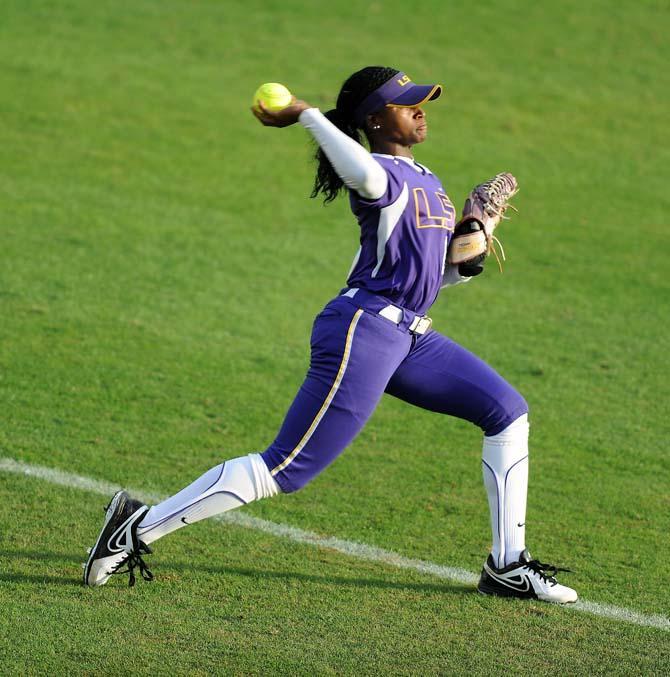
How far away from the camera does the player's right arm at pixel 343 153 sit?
4.30 meters

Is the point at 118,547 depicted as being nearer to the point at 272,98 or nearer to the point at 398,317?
the point at 398,317

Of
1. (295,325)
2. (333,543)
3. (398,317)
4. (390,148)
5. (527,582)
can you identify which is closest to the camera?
(398,317)

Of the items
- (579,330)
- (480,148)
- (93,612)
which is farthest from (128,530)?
(480,148)

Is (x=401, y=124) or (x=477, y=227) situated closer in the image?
(x=401, y=124)

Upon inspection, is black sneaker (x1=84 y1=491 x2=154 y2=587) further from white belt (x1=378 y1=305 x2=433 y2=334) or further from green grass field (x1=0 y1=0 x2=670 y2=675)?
white belt (x1=378 y1=305 x2=433 y2=334)

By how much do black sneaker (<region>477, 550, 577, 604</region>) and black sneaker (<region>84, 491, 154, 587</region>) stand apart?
1.46m

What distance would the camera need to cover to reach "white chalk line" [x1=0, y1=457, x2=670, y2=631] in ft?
15.7

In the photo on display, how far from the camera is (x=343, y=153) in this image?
14.1ft

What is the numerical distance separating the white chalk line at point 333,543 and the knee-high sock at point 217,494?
93 cm

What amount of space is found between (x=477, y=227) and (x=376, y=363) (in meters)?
0.79

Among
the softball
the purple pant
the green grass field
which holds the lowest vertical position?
the green grass field

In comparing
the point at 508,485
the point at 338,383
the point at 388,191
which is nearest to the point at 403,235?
the point at 388,191

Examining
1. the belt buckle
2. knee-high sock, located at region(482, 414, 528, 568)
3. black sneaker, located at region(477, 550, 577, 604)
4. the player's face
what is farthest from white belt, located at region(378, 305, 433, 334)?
black sneaker, located at region(477, 550, 577, 604)

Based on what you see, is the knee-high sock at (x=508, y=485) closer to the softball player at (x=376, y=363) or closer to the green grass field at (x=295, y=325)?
the softball player at (x=376, y=363)
